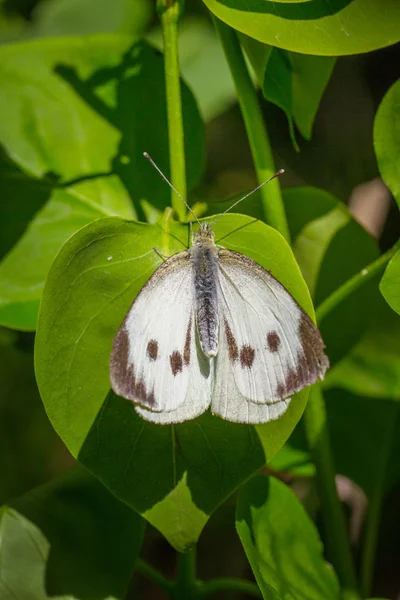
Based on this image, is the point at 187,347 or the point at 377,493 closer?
the point at 187,347

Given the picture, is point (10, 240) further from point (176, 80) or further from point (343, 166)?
point (343, 166)

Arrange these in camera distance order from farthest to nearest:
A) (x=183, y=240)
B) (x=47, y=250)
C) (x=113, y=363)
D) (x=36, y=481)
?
(x=36, y=481)
(x=47, y=250)
(x=183, y=240)
(x=113, y=363)

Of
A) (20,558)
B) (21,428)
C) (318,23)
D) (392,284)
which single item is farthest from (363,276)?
(21,428)

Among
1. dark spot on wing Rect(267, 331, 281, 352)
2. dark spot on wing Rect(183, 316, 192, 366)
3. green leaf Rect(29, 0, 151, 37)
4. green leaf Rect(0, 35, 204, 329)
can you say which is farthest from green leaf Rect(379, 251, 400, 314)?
green leaf Rect(29, 0, 151, 37)

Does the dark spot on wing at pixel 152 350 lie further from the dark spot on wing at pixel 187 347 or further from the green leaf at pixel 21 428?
the green leaf at pixel 21 428

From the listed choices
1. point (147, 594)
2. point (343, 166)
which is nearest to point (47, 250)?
point (343, 166)

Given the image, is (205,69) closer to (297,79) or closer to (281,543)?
(297,79)
